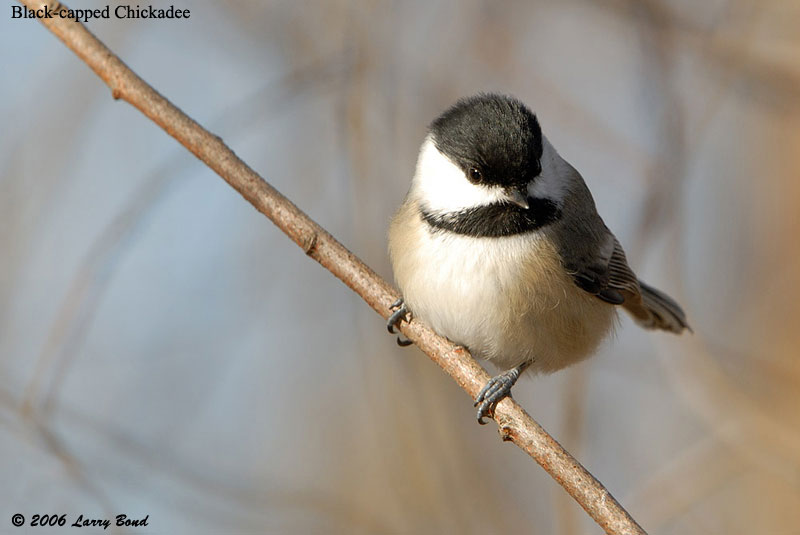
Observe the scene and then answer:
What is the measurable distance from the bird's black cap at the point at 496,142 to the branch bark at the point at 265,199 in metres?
0.48

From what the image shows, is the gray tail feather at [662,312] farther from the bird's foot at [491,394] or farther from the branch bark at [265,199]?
the branch bark at [265,199]

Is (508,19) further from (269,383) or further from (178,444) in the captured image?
(178,444)

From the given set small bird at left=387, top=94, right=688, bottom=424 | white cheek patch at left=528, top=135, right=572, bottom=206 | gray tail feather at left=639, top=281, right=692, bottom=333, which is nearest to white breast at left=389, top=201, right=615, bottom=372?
small bird at left=387, top=94, right=688, bottom=424

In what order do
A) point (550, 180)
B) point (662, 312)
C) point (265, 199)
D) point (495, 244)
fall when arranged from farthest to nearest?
point (662, 312)
point (550, 180)
point (495, 244)
point (265, 199)

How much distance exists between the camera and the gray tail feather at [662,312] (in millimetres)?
3389

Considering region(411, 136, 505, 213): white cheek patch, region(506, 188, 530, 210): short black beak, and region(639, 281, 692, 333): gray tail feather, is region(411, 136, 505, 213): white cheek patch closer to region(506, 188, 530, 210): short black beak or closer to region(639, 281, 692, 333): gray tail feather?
region(506, 188, 530, 210): short black beak

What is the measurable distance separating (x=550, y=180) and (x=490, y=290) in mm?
444

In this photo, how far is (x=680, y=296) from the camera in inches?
132

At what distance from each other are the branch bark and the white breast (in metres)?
0.18

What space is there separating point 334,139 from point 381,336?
989 mm

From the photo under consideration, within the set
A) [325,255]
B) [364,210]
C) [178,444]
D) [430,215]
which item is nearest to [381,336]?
[364,210]

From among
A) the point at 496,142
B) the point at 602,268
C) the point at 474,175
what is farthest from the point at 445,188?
the point at 602,268

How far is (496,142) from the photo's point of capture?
247 centimetres

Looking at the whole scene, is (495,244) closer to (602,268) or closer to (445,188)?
(445,188)
